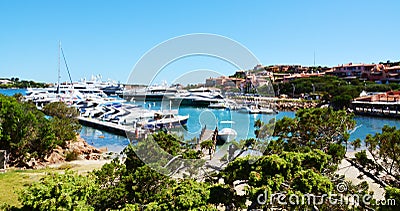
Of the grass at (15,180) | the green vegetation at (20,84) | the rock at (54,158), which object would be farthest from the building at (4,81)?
the grass at (15,180)

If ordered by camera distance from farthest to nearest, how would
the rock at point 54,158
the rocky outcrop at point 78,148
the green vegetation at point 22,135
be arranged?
the rocky outcrop at point 78,148 → the rock at point 54,158 → the green vegetation at point 22,135

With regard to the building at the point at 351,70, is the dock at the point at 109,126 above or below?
below

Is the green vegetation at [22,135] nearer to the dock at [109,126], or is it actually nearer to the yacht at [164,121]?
the dock at [109,126]

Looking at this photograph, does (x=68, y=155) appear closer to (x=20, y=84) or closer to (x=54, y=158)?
(x=54, y=158)

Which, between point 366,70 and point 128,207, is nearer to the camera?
point 128,207

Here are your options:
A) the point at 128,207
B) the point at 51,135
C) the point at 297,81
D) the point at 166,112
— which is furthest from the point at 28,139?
the point at 297,81

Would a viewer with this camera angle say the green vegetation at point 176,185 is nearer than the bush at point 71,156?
Yes

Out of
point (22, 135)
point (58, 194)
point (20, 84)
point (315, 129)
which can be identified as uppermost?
point (20, 84)

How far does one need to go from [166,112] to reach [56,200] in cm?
2474

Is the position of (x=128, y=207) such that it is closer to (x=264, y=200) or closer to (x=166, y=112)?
(x=264, y=200)

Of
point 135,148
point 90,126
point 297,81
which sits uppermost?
point 297,81

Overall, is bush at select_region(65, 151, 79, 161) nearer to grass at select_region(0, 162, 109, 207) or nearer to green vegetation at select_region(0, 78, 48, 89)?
grass at select_region(0, 162, 109, 207)

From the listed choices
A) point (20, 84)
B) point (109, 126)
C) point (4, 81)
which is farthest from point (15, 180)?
point (4, 81)

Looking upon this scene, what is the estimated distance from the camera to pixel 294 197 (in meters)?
4.25
